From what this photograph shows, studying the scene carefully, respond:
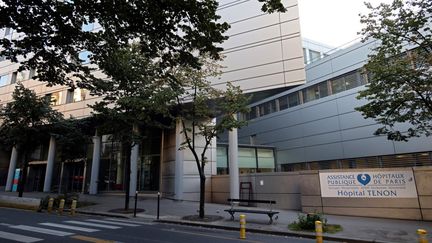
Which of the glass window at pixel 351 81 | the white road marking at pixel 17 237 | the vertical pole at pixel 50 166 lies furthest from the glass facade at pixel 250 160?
the white road marking at pixel 17 237

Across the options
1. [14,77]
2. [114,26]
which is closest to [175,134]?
[114,26]

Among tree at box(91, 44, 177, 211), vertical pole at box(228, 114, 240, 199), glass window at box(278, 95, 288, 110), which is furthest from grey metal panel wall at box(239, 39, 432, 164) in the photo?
tree at box(91, 44, 177, 211)

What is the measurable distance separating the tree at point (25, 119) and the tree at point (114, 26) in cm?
1488

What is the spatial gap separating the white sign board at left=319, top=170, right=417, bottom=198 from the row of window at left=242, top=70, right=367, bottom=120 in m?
10.2

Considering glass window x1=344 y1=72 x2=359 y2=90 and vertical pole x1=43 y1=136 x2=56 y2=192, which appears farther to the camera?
vertical pole x1=43 y1=136 x2=56 y2=192

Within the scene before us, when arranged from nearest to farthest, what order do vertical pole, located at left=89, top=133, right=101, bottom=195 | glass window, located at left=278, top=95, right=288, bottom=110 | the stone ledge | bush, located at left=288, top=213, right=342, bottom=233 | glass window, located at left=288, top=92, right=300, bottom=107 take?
bush, located at left=288, top=213, right=342, bottom=233 → the stone ledge → vertical pole, located at left=89, top=133, right=101, bottom=195 → glass window, located at left=288, top=92, right=300, bottom=107 → glass window, located at left=278, top=95, right=288, bottom=110

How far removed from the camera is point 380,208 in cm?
1345

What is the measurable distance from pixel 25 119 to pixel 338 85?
2536 centimetres

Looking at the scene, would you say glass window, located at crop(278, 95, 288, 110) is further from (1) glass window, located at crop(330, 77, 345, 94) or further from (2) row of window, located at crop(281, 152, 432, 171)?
(2) row of window, located at crop(281, 152, 432, 171)

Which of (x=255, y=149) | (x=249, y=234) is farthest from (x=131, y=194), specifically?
(x=249, y=234)

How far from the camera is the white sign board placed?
13.0 meters

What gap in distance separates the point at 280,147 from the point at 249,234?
74.6 feet

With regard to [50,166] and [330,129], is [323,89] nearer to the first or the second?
[330,129]

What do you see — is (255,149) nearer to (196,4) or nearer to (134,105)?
(134,105)
